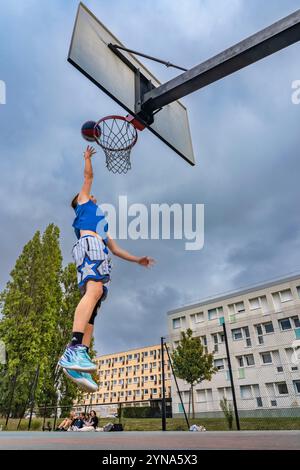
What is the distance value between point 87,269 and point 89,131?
6.23 ft

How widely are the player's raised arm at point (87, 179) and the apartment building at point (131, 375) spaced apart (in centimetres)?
9331

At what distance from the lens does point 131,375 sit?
101m

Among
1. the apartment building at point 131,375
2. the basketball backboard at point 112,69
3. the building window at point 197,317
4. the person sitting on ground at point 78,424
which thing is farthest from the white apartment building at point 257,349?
the apartment building at point 131,375

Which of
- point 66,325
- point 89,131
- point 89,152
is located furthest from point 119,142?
point 66,325

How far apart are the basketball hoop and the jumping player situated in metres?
1.13

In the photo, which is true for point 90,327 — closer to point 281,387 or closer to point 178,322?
point 281,387

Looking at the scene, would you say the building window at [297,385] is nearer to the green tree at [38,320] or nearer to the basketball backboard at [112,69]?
the green tree at [38,320]

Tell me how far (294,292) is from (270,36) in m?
37.1

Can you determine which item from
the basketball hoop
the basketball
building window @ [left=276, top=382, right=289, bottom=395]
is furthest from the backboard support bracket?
building window @ [left=276, top=382, right=289, bottom=395]

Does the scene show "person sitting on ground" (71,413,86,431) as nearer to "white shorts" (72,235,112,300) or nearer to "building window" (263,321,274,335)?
"white shorts" (72,235,112,300)

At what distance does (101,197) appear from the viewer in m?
3.79

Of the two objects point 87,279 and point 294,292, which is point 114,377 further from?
point 87,279
